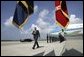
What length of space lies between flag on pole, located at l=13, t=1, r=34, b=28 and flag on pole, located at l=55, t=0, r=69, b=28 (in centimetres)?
77

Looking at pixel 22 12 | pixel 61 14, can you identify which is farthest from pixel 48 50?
pixel 22 12

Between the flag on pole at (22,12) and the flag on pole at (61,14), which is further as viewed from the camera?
the flag on pole at (61,14)

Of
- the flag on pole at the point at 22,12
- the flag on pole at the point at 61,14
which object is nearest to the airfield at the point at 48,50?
the flag on pole at the point at 61,14

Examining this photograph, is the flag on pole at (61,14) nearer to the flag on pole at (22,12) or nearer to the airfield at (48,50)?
the flag on pole at (22,12)

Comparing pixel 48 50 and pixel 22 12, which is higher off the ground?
pixel 22 12

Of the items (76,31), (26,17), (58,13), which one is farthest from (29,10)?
(76,31)

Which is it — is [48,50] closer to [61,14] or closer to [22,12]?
[61,14]

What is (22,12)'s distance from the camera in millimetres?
2465

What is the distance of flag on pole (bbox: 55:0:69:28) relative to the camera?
10.6 ft

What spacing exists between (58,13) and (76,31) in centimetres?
3020

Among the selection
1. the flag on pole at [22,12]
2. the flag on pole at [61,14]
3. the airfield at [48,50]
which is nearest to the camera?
the flag on pole at [22,12]

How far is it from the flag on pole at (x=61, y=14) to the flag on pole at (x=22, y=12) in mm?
766

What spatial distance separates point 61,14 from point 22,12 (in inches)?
40.9

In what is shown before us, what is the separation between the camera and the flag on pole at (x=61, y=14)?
3.22 meters
